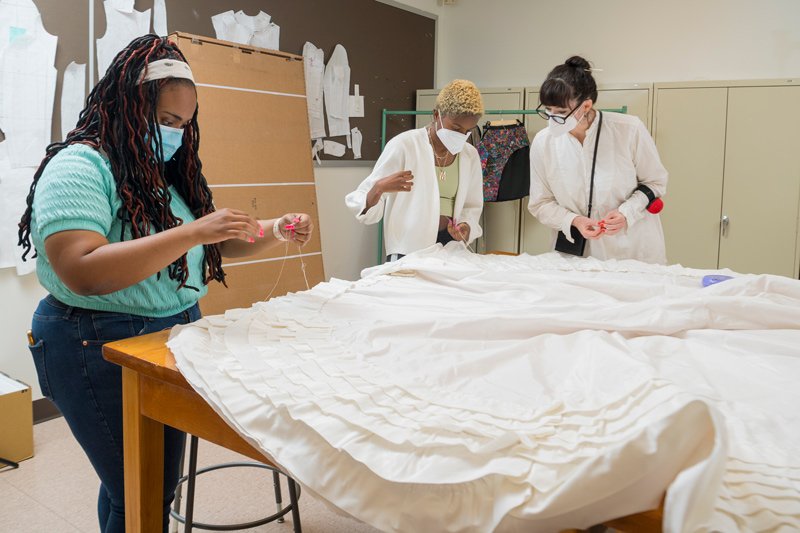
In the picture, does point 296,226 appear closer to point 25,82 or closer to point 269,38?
point 25,82

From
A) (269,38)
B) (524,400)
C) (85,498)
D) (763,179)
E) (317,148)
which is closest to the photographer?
(524,400)

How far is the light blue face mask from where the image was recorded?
1394 mm

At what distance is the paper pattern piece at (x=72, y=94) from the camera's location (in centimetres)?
291

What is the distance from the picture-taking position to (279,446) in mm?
887

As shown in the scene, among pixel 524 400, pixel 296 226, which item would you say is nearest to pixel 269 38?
pixel 296 226

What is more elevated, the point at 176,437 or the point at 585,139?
the point at 585,139

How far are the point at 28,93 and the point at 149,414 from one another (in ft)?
7.35

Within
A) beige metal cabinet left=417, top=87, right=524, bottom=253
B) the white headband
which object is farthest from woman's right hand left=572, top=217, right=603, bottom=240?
beige metal cabinet left=417, top=87, right=524, bottom=253

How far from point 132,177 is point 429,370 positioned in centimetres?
77

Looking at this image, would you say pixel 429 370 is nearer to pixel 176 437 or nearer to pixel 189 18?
pixel 176 437

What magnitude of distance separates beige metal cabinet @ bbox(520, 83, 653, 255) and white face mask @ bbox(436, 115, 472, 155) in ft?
3.61

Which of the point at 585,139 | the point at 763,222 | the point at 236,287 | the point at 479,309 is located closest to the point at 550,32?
the point at 763,222

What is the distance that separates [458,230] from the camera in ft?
9.26

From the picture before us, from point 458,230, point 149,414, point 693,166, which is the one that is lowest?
point 149,414
